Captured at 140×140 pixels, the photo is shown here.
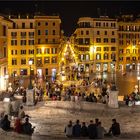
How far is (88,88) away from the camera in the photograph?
4491cm

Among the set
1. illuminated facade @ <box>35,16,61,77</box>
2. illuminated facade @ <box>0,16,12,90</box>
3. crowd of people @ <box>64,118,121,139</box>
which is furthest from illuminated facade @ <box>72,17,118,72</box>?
crowd of people @ <box>64,118,121,139</box>

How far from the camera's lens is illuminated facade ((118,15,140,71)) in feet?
300

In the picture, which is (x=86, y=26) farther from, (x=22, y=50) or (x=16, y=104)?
(x=16, y=104)

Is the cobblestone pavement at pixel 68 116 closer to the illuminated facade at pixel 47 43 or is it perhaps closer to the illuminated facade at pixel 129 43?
the illuminated facade at pixel 47 43

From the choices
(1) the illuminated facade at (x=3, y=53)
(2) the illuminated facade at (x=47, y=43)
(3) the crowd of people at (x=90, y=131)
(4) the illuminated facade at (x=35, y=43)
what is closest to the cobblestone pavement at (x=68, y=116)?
(3) the crowd of people at (x=90, y=131)

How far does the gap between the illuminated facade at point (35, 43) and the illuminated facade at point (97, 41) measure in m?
7.24

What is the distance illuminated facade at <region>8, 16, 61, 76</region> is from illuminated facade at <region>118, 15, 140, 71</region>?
18.0 meters

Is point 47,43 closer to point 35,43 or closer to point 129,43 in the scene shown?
point 35,43

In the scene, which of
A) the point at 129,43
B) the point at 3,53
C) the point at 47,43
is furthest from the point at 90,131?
the point at 129,43

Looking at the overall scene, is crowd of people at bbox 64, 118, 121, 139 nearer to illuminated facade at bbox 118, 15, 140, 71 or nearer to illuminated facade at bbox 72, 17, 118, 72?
illuminated facade at bbox 72, 17, 118, 72

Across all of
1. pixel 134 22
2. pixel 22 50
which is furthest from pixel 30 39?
pixel 134 22

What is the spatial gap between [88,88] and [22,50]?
3515cm

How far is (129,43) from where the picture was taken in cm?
9231

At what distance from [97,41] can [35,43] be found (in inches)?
573
